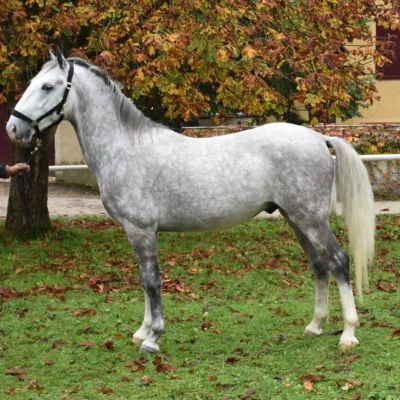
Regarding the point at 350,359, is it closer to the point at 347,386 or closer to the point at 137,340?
the point at 347,386

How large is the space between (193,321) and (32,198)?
15.7ft

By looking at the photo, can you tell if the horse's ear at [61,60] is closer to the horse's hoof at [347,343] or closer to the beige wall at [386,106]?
the horse's hoof at [347,343]

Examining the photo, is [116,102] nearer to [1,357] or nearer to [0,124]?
[1,357]

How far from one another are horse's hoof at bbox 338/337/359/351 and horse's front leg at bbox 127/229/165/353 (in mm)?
1461

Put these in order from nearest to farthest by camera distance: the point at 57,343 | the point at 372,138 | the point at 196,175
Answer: the point at 196,175 < the point at 57,343 < the point at 372,138

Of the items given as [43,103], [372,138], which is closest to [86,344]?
[43,103]

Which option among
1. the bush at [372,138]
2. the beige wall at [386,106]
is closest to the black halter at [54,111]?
the bush at [372,138]

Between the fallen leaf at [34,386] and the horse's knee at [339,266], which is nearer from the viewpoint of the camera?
the fallen leaf at [34,386]

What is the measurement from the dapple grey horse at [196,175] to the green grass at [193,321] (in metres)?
0.49

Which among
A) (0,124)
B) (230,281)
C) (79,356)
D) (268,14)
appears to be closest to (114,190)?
(79,356)

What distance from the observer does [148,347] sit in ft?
23.1

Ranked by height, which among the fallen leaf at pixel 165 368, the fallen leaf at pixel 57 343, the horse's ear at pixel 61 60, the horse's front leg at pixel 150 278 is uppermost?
the horse's ear at pixel 61 60

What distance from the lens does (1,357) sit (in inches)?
285

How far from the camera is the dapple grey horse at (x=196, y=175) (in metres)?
6.84
